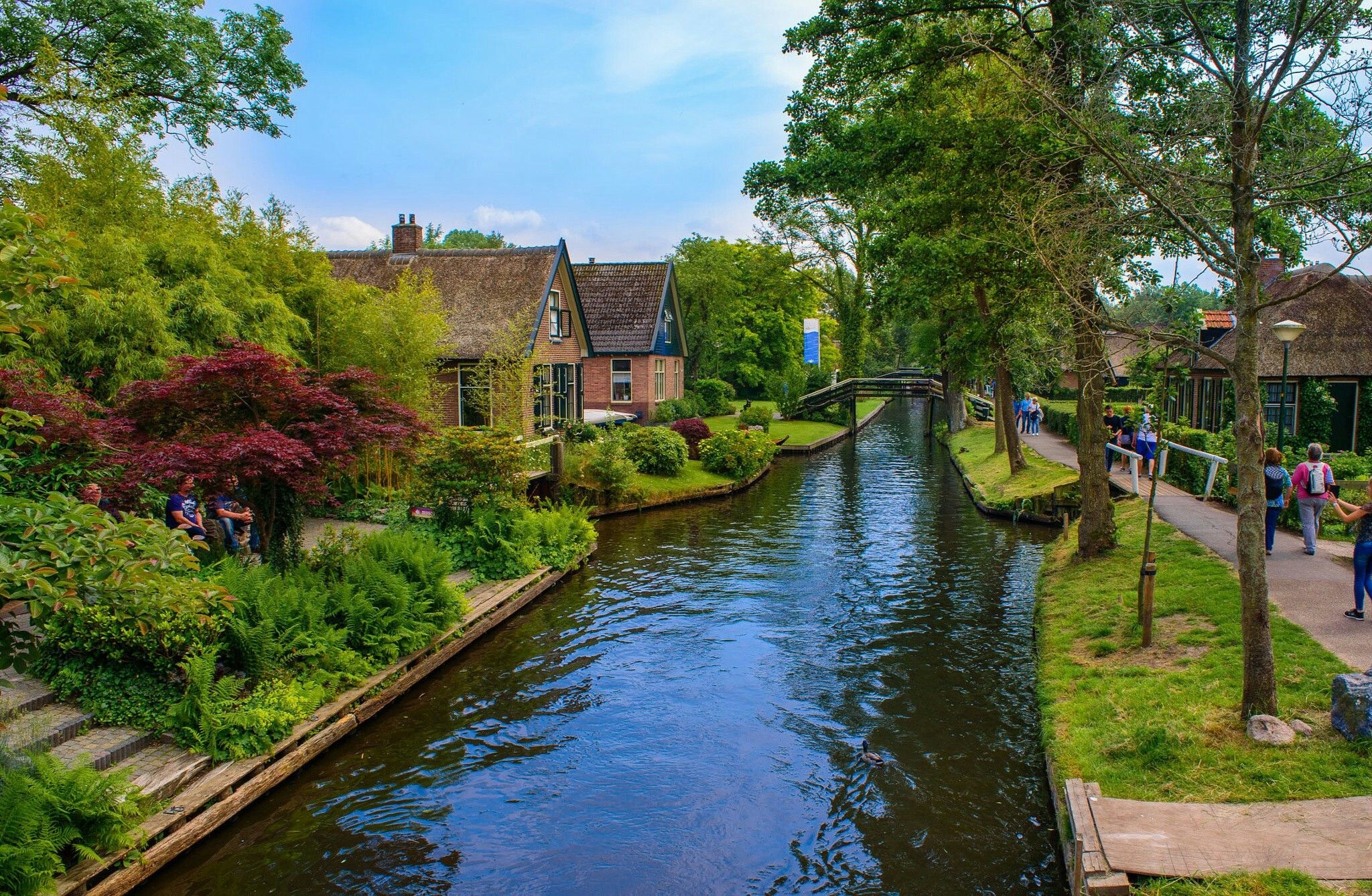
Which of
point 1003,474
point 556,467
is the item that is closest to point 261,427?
point 556,467

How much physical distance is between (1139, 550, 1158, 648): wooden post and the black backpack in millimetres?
3939

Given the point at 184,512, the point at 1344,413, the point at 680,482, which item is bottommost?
the point at 680,482

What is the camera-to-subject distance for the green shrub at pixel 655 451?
27.0m

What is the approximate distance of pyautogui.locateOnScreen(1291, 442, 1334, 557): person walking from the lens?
13312 millimetres

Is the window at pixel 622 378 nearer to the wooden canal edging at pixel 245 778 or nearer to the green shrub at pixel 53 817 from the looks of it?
the wooden canal edging at pixel 245 778

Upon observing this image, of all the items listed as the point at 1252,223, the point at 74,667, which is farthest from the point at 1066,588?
the point at 74,667

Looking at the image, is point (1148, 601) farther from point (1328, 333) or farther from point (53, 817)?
point (1328, 333)

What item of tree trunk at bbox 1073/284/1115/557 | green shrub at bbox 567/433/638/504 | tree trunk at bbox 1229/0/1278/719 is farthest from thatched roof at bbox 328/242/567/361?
tree trunk at bbox 1229/0/1278/719

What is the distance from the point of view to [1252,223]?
784cm

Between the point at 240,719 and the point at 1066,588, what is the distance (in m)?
12.3

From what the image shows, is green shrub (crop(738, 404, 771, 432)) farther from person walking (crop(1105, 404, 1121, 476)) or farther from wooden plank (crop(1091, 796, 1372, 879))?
wooden plank (crop(1091, 796, 1372, 879))

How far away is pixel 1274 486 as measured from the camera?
13.5 meters

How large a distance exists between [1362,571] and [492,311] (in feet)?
83.1

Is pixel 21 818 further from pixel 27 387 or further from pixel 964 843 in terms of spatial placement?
pixel 964 843
